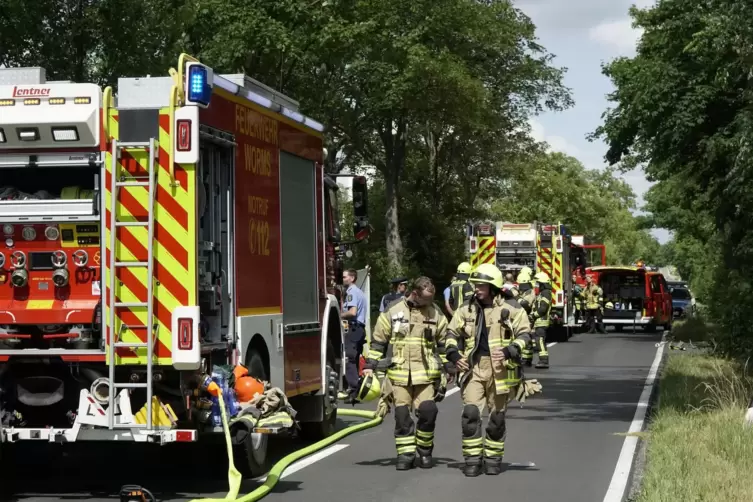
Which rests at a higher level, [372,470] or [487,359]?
[487,359]

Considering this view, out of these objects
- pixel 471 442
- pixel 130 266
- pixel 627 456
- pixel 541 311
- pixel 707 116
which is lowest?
pixel 627 456

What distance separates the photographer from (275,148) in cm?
1183

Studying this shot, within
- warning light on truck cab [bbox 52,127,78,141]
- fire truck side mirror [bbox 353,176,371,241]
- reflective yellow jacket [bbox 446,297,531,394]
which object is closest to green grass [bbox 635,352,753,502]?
reflective yellow jacket [bbox 446,297,531,394]

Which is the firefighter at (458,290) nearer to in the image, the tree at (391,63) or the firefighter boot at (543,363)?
the firefighter boot at (543,363)

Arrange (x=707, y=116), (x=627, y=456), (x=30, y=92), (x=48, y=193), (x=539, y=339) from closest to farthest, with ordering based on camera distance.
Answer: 1. (x=30, y=92)
2. (x=48, y=193)
3. (x=627, y=456)
4. (x=539, y=339)
5. (x=707, y=116)

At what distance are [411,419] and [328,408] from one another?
6.43ft

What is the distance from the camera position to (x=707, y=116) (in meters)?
26.6

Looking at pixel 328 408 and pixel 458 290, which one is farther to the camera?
pixel 458 290

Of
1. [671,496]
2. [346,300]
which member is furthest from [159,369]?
[346,300]

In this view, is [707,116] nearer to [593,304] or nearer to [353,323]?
[353,323]

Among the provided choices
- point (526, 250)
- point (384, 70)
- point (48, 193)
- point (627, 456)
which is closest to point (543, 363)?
point (526, 250)

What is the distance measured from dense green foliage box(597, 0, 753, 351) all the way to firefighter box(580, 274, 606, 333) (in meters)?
4.36

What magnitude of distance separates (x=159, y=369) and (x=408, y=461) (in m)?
2.90

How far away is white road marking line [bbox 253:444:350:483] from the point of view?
11214 mm
